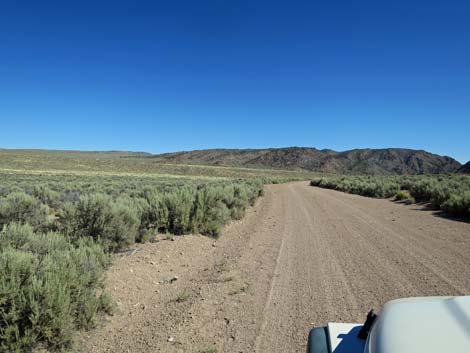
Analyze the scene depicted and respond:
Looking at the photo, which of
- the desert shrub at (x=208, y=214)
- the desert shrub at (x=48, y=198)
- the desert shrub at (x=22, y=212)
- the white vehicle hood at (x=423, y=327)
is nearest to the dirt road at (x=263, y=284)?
the desert shrub at (x=208, y=214)

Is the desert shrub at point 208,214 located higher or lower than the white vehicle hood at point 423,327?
lower

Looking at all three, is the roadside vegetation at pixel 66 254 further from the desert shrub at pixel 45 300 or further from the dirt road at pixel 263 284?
the dirt road at pixel 263 284

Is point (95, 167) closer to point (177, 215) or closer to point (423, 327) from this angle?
point (177, 215)

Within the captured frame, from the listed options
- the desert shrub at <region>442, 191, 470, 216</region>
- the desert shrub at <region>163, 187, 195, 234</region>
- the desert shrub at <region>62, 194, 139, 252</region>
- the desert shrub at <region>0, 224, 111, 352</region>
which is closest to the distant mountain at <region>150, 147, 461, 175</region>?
the desert shrub at <region>442, 191, 470, 216</region>

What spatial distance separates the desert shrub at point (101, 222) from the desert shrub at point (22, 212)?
Answer: 1.15m

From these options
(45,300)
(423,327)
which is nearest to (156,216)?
(45,300)

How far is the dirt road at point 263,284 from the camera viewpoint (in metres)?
4.22

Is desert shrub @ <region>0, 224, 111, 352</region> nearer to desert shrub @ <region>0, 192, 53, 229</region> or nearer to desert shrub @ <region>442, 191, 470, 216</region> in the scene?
desert shrub @ <region>0, 192, 53, 229</region>

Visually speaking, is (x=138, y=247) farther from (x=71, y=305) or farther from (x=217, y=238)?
(x=71, y=305)

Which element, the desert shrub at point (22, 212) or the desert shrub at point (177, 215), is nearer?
the desert shrub at point (22, 212)

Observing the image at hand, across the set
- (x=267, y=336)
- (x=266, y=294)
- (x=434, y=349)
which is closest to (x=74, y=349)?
(x=267, y=336)

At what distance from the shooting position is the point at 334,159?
169750 millimetres

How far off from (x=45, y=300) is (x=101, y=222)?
4.08 meters

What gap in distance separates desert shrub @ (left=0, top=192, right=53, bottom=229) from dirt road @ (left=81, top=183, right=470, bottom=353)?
115 inches
